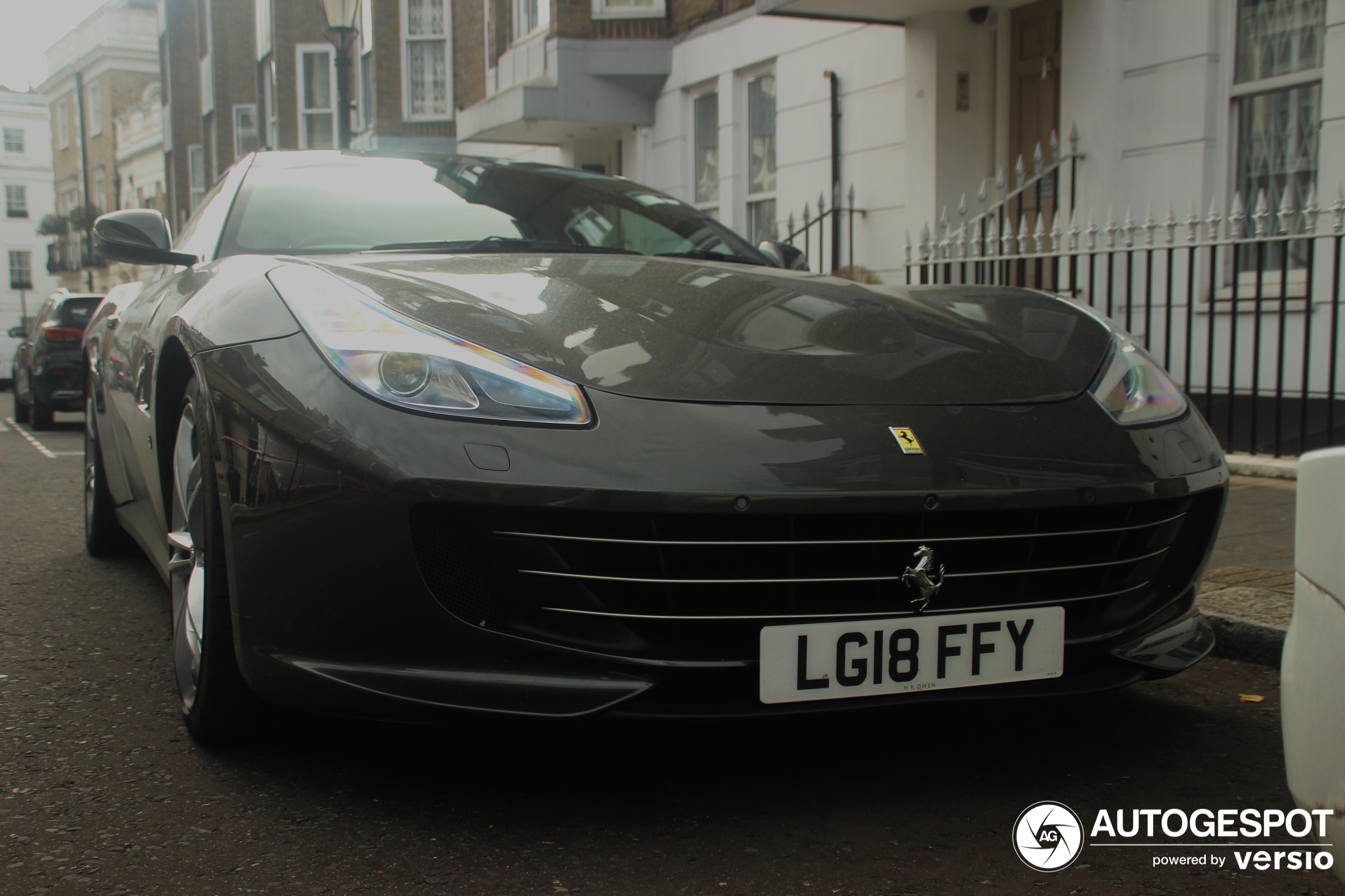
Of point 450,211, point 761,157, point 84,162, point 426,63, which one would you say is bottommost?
point 450,211

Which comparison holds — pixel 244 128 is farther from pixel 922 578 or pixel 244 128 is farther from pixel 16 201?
pixel 922 578

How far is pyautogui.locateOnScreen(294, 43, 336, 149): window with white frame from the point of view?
1094 inches

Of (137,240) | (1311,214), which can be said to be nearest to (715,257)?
(137,240)

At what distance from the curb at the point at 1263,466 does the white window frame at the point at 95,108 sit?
5004cm

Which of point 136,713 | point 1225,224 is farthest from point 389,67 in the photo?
point 136,713

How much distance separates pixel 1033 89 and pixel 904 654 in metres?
7.75

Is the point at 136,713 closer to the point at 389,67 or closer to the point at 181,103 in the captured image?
the point at 389,67

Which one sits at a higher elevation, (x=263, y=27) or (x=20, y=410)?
(x=263, y=27)

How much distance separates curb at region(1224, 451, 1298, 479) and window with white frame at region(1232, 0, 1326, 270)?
1463 mm

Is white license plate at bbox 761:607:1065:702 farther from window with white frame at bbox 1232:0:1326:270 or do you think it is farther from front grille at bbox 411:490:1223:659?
window with white frame at bbox 1232:0:1326:270

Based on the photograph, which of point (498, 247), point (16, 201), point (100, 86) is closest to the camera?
point (498, 247)

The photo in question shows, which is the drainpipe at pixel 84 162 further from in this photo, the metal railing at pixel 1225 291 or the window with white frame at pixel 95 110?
the metal railing at pixel 1225 291

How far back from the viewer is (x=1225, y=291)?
739cm

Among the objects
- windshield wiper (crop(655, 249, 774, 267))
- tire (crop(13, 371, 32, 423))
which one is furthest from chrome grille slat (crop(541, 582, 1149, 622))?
tire (crop(13, 371, 32, 423))
